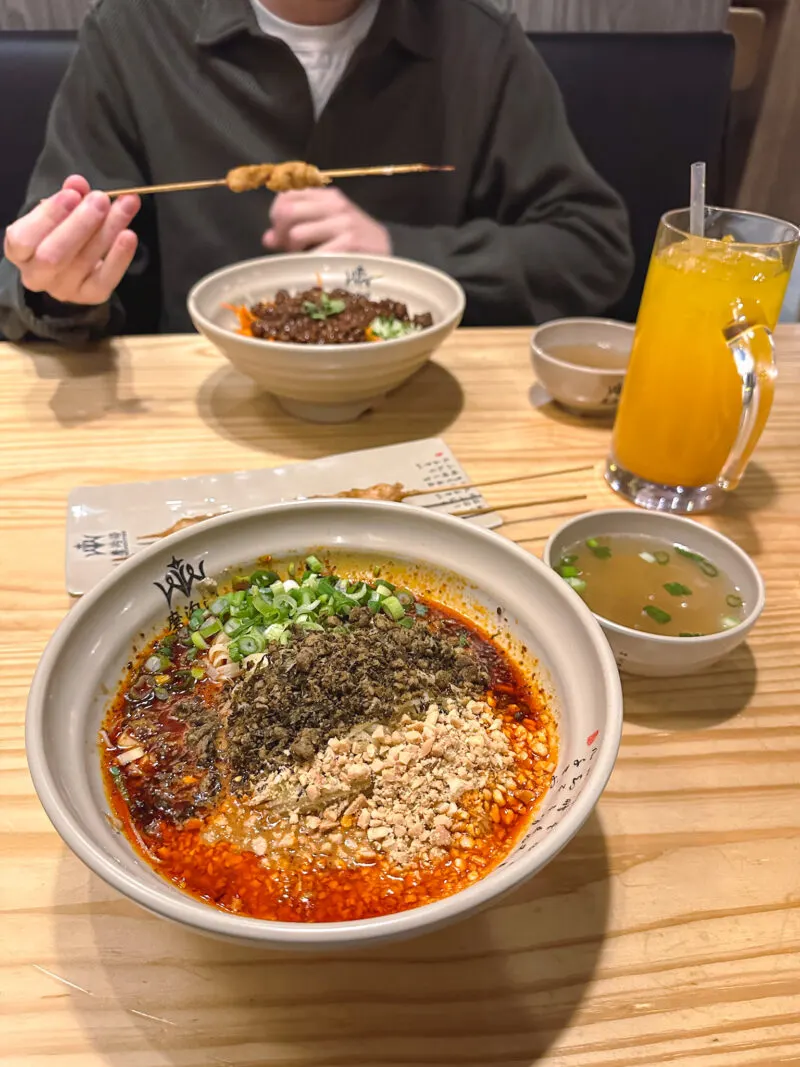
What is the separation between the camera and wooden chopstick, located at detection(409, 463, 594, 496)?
1.52 meters

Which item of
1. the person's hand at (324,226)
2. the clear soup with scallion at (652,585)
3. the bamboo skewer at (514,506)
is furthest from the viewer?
the person's hand at (324,226)

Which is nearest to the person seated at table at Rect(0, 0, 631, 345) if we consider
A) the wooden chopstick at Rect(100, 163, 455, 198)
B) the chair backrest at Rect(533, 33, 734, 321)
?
the wooden chopstick at Rect(100, 163, 455, 198)

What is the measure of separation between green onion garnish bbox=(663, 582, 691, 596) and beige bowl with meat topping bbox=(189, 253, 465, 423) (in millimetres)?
767

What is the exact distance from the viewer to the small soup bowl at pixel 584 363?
5.68 feet

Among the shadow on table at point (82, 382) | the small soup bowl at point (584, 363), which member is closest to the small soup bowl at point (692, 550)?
the small soup bowl at point (584, 363)

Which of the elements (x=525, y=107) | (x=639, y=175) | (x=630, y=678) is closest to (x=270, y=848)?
(x=630, y=678)

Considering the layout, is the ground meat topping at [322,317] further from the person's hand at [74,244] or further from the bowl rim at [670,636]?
the bowl rim at [670,636]

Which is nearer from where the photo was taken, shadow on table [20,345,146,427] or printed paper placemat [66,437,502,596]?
printed paper placemat [66,437,502,596]

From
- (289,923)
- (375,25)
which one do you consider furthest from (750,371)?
(375,25)

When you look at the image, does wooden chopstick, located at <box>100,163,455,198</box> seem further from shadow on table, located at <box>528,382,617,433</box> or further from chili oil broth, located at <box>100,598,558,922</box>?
chili oil broth, located at <box>100,598,558,922</box>

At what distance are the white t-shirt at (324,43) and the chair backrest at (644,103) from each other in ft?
2.68

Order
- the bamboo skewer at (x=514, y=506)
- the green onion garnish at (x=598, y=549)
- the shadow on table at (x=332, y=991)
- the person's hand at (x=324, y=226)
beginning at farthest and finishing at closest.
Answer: the person's hand at (x=324, y=226) < the bamboo skewer at (x=514, y=506) < the green onion garnish at (x=598, y=549) < the shadow on table at (x=332, y=991)

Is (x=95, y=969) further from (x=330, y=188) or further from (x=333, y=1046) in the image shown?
(x=330, y=188)

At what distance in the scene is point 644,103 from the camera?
3232mm
